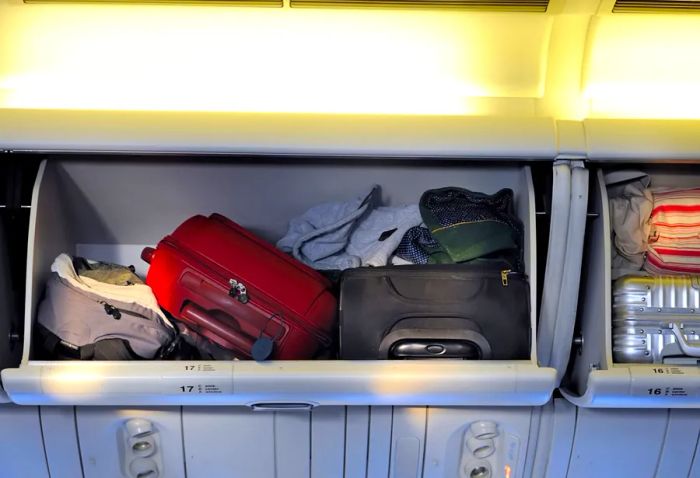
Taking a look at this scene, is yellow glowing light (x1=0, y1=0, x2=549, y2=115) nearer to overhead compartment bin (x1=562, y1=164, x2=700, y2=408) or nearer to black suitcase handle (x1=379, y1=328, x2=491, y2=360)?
overhead compartment bin (x1=562, y1=164, x2=700, y2=408)

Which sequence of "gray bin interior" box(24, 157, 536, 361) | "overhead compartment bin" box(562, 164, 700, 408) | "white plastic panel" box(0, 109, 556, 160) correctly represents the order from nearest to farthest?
"white plastic panel" box(0, 109, 556, 160), "overhead compartment bin" box(562, 164, 700, 408), "gray bin interior" box(24, 157, 536, 361)

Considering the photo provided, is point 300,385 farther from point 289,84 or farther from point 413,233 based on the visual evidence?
point 289,84

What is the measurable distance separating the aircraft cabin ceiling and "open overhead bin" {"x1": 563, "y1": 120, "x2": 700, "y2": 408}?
7 cm

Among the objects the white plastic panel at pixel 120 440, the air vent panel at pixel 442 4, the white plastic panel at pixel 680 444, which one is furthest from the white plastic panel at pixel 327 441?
the air vent panel at pixel 442 4

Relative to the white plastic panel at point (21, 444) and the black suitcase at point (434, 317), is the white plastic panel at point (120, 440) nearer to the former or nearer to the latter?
the white plastic panel at point (21, 444)

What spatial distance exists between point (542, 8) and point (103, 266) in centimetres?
138

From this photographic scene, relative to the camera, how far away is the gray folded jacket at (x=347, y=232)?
167cm

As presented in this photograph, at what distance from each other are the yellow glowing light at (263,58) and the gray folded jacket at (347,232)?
0.98 feet

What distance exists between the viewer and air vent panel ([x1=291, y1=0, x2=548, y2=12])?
1407 mm

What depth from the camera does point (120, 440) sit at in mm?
1707

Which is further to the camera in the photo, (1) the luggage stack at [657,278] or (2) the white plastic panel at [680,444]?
(2) the white plastic panel at [680,444]

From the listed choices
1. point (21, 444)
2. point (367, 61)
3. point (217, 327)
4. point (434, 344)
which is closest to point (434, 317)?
point (434, 344)

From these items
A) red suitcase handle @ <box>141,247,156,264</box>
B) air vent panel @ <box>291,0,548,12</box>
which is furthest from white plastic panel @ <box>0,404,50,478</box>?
air vent panel @ <box>291,0,548,12</box>

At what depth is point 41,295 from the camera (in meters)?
1.57
